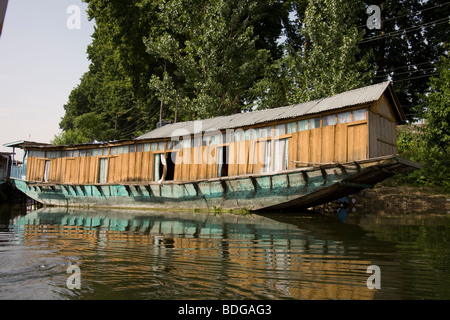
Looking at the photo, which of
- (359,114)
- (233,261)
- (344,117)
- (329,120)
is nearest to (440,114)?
(359,114)

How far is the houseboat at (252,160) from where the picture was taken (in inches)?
605

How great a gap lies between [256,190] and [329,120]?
4.78m

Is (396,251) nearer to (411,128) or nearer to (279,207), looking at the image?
(279,207)

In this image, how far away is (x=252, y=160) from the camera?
1852 cm

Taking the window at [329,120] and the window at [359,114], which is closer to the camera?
the window at [359,114]

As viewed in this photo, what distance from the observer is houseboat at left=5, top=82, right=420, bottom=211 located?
1537 cm

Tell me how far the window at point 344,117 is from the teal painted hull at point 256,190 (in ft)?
6.68

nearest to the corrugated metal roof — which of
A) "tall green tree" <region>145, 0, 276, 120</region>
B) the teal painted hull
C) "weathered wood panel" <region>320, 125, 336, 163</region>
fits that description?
"weathered wood panel" <region>320, 125, 336, 163</region>

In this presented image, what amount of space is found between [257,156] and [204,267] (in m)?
13.1

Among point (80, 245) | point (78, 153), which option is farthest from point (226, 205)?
point (78, 153)

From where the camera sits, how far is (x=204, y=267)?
18.1 ft

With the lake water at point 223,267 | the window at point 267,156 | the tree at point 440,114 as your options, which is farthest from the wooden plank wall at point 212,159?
the tree at point 440,114

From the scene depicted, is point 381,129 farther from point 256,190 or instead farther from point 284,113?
point 256,190

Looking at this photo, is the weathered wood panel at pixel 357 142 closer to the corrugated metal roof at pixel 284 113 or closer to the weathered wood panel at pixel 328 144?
the weathered wood panel at pixel 328 144
